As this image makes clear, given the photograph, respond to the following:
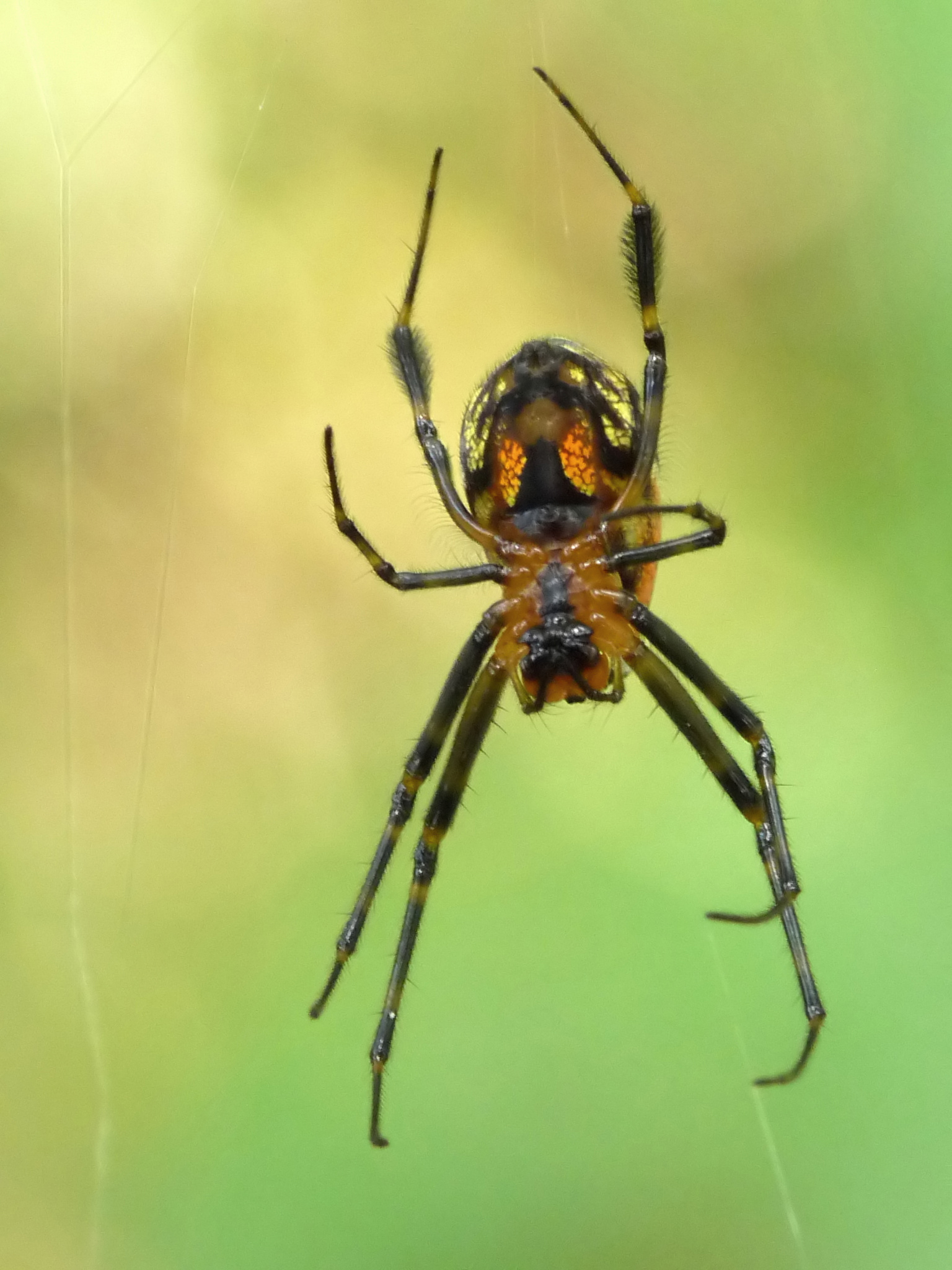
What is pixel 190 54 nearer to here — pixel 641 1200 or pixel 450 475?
pixel 450 475

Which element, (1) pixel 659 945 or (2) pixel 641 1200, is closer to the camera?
(2) pixel 641 1200

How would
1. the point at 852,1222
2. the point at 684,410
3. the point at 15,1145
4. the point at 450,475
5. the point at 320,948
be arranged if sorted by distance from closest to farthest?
the point at 450,475 → the point at 852,1222 → the point at 15,1145 → the point at 320,948 → the point at 684,410

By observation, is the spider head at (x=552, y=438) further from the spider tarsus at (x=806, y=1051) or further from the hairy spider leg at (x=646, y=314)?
the spider tarsus at (x=806, y=1051)

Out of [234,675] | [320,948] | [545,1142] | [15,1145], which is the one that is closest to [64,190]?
[234,675]

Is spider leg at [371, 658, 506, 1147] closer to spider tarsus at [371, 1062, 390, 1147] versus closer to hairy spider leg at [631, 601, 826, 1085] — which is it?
spider tarsus at [371, 1062, 390, 1147]

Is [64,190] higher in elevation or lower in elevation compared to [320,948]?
higher

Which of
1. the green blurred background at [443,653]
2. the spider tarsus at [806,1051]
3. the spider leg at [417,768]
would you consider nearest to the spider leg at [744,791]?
the spider tarsus at [806,1051]

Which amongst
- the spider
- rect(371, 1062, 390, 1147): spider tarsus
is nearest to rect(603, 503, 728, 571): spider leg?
the spider
